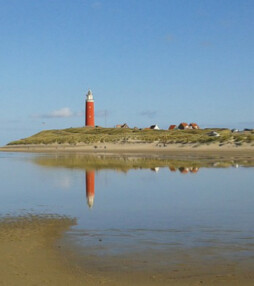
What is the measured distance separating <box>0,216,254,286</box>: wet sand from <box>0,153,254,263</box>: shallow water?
0.94 ft

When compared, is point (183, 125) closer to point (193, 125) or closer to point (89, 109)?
point (193, 125)

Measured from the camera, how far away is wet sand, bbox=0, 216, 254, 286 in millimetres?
6922

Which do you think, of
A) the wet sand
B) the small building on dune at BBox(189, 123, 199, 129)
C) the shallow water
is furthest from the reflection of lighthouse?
the small building on dune at BBox(189, 123, 199, 129)

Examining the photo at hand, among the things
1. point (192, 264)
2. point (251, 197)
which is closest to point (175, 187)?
point (251, 197)

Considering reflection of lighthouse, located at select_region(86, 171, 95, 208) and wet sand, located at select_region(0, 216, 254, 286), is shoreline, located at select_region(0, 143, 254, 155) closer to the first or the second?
reflection of lighthouse, located at select_region(86, 171, 95, 208)

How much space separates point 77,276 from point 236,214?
7147 millimetres

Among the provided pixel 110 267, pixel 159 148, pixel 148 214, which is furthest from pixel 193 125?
pixel 110 267

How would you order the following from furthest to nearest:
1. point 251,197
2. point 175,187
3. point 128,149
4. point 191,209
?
point 128,149 → point 175,187 → point 251,197 → point 191,209

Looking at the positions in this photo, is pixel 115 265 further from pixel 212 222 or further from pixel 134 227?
pixel 212 222

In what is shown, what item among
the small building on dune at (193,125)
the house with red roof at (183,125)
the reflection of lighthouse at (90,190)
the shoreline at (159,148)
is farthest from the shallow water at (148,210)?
the small building on dune at (193,125)

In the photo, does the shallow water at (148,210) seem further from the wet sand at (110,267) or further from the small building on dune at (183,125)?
the small building on dune at (183,125)

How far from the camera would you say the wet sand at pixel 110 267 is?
6.92 metres

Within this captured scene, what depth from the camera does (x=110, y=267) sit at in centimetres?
768

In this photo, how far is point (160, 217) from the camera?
1252 centimetres
